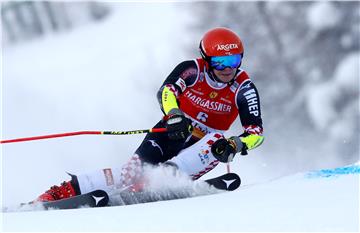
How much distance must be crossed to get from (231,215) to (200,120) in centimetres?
227

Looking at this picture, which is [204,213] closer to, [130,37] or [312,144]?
[312,144]

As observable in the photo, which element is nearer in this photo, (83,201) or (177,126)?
(83,201)

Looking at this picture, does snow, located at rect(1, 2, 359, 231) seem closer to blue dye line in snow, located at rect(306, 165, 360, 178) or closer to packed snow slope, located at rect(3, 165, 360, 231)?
packed snow slope, located at rect(3, 165, 360, 231)

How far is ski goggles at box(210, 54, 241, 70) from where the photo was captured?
5504mm

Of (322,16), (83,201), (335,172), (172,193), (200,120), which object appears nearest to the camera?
(83,201)

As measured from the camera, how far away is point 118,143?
40.7 ft

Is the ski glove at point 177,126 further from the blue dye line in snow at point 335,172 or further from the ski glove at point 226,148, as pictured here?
the blue dye line in snow at point 335,172

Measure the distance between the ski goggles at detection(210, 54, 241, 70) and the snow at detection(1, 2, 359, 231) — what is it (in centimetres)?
104

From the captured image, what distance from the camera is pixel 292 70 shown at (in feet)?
83.2

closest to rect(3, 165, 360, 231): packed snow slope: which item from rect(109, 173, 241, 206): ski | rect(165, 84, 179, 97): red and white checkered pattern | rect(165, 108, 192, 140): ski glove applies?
rect(109, 173, 241, 206): ski

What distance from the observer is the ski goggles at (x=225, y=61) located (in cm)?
550

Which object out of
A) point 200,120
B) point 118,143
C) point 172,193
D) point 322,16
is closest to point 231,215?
point 172,193

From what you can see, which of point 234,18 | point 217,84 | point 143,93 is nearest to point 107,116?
point 143,93

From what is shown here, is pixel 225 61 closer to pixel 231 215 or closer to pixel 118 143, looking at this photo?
pixel 231 215
